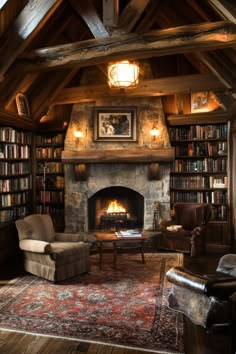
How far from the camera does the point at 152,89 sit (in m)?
6.69

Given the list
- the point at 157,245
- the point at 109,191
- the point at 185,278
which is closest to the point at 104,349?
the point at 185,278

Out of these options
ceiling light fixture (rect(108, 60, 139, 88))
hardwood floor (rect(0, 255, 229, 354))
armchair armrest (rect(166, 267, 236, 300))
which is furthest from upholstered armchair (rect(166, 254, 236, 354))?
ceiling light fixture (rect(108, 60, 139, 88))

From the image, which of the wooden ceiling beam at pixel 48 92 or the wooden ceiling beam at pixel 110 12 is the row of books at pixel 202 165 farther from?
the wooden ceiling beam at pixel 110 12

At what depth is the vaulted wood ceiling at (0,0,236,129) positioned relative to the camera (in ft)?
14.1

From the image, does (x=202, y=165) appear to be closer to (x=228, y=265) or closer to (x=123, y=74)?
(x=123, y=74)

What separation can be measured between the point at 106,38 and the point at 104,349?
352 cm

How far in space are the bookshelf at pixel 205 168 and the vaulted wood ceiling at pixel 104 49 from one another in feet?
1.75

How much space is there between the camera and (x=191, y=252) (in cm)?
638

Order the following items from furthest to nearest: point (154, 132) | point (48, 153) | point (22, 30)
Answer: point (48, 153) → point (154, 132) → point (22, 30)

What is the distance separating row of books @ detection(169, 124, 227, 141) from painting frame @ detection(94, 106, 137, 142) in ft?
2.73

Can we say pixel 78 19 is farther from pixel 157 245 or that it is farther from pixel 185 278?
pixel 185 278

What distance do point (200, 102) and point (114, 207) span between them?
2790 millimetres

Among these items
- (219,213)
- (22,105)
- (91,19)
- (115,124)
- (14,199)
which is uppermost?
(91,19)

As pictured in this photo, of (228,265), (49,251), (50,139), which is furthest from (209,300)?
(50,139)
